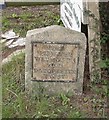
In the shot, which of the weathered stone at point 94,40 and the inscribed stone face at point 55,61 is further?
the weathered stone at point 94,40

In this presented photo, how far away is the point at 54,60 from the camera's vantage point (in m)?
4.39

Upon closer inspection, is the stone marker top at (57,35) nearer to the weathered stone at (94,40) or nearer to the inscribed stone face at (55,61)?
the inscribed stone face at (55,61)

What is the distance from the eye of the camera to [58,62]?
173 inches

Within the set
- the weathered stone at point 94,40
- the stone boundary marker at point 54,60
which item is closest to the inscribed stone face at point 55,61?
the stone boundary marker at point 54,60

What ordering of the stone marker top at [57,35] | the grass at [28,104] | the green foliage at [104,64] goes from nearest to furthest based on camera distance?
the grass at [28,104] → the stone marker top at [57,35] → the green foliage at [104,64]

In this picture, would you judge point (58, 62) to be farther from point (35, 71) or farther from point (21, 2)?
point (21, 2)

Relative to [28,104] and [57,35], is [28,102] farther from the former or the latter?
[57,35]

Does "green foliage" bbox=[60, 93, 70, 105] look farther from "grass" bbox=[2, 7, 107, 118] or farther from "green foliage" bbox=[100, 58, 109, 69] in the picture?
"green foliage" bbox=[100, 58, 109, 69]

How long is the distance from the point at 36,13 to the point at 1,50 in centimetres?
158

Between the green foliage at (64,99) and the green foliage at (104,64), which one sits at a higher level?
the green foliage at (104,64)

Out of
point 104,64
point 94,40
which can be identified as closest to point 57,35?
point 94,40

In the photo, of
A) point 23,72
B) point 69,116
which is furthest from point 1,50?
point 69,116

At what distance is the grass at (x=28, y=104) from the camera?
13.7ft

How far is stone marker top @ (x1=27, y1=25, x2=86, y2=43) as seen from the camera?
427cm
